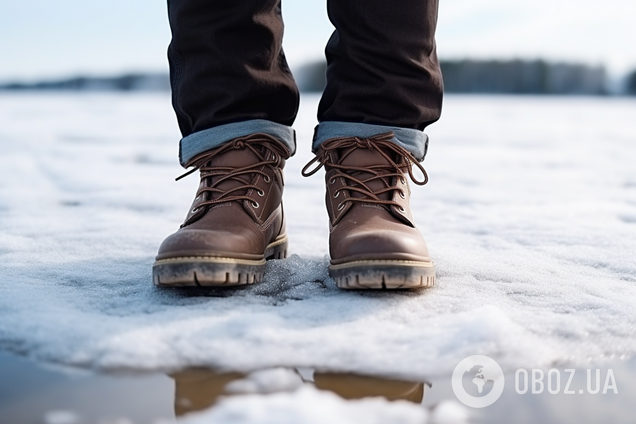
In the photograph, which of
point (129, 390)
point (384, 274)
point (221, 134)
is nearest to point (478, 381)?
point (384, 274)

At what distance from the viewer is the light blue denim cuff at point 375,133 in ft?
3.55

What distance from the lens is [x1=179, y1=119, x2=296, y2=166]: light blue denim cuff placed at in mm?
1081

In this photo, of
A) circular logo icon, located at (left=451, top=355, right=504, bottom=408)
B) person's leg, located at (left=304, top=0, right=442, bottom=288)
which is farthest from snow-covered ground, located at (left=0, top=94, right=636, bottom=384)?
person's leg, located at (left=304, top=0, right=442, bottom=288)

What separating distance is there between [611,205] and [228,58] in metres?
1.24

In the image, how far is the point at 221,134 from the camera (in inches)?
42.6

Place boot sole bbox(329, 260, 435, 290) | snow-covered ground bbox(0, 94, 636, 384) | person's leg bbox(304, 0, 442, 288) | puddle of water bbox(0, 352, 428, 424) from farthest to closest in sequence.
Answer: person's leg bbox(304, 0, 442, 288) < boot sole bbox(329, 260, 435, 290) < snow-covered ground bbox(0, 94, 636, 384) < puddle of water bbox(0, 352, 428, 424)

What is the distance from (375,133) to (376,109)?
42mm

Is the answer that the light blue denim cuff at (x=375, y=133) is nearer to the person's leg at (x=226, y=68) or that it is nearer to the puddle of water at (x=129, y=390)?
the person's leg at (x=226, y=68)

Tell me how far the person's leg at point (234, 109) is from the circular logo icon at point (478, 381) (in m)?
0.40

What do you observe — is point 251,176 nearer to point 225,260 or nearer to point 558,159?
point 225,260

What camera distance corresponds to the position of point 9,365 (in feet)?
2.36

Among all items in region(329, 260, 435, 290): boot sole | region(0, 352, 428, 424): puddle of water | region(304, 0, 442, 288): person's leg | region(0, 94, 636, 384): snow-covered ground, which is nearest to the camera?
region(0, 352, 428, 424): puddle of water

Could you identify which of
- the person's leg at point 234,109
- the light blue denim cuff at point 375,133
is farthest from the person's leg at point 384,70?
the person's leg at point 234,109

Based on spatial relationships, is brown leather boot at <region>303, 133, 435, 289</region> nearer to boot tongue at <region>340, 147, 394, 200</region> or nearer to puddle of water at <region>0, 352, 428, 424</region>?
boot tongue at <region>340, 147, 394, 200</region>
